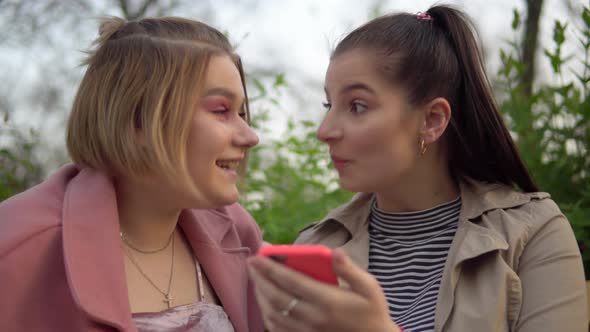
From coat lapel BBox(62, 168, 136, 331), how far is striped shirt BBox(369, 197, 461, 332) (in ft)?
3.36

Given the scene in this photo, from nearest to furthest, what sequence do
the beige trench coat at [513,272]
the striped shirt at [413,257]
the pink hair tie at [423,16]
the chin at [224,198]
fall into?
the beige trench coat at [513,272] → the chin at [224,198] → the striped shirt at [413,257] → the pink hair tie at [423,16]

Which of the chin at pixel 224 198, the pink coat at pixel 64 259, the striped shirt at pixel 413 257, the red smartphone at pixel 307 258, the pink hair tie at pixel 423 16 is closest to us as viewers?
the red smartphone at pixel 307 258

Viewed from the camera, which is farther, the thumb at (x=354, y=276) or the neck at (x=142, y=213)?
the neck at (x=142, y=213)

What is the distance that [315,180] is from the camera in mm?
3805

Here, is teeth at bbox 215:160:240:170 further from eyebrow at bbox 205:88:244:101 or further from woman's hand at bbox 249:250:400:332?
woman's hand at bbox 249:250:400:332

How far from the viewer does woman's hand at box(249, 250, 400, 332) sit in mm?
1379

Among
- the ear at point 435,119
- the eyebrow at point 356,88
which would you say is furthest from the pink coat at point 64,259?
the ear at point 435,119

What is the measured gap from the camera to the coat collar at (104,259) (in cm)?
181

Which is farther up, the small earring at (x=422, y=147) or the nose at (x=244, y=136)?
the nose at (x=244, y=136)

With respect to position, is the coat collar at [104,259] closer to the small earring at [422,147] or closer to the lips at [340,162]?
the lips at [340,162]

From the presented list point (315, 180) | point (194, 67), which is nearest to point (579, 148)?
point (315, 180)

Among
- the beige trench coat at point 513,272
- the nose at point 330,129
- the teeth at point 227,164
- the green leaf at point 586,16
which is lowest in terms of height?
the beige trench coat at point 513,272

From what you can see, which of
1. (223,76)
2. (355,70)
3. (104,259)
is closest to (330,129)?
(355,70)

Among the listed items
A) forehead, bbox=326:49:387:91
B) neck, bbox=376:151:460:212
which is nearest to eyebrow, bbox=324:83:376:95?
forehead, bbox=326:49:387:91
